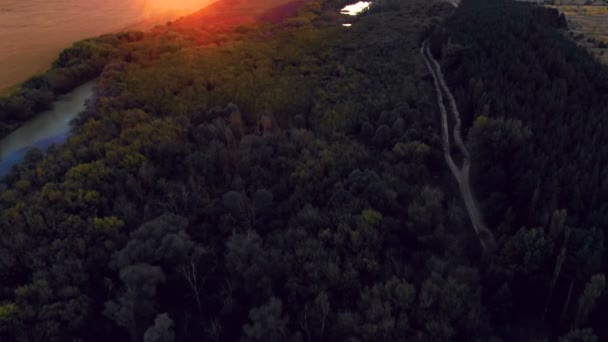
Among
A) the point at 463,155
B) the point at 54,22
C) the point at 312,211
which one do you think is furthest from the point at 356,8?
the point at 312,211

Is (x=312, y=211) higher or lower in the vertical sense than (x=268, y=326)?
Answer: higher

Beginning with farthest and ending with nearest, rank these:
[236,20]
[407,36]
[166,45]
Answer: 1. [236,20]
2. [407,36]
3. [166,45]

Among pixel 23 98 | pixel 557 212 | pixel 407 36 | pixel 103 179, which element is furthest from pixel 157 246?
pixel 407 36

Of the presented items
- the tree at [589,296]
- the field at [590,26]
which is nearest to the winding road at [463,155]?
the tree at [589,296]

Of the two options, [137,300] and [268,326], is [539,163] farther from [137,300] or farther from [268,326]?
[137,300]

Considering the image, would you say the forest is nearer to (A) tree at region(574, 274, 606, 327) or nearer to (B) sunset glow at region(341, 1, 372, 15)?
(A) tree at region(574, 274, 606, 327)

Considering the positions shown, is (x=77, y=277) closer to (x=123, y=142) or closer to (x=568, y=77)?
(x=123, y=142)
